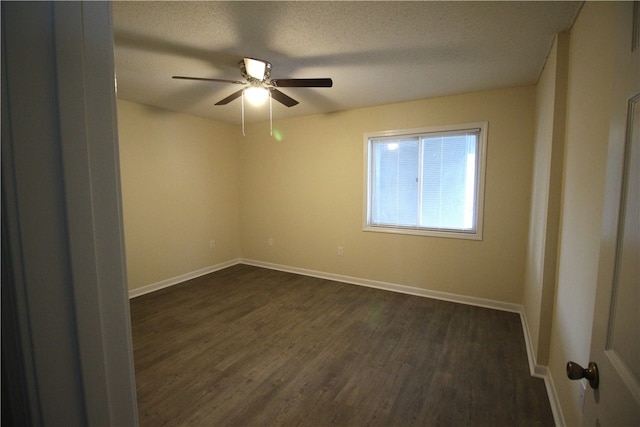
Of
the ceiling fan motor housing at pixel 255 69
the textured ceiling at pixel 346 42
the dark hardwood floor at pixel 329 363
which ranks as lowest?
the dark hardwood floor at pixel 329 363

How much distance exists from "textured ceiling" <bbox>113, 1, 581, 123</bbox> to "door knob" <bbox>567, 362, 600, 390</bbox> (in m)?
1.81

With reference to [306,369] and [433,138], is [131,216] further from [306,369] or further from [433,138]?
[433,138]

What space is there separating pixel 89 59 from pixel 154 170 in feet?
12.5

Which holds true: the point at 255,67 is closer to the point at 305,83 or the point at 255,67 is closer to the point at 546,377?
the point at 305,83

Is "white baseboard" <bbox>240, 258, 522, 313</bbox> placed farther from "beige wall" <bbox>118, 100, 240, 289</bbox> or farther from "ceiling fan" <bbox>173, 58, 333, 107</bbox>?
"ceiling fan" <bbox>173, 58, 333, 107</bbox>

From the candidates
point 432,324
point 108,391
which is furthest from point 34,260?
point 432,324

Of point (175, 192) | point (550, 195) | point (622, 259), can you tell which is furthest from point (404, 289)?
point (175, 192)

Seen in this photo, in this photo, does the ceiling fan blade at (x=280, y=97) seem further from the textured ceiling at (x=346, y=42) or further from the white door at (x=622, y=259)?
the white door at (x=622, y=259)

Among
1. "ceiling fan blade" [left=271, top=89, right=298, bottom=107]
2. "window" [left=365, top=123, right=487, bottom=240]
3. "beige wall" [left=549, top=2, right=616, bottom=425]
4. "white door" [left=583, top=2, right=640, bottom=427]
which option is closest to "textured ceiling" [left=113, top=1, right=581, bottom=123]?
"ceiling fan blade" [left=271, top=89, right=298, bottom=107]

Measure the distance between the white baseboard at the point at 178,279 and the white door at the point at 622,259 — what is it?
4161mm

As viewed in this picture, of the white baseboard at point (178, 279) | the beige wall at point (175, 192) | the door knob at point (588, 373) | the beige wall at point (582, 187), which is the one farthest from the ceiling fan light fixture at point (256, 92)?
the white baseboard at point (178, 279)

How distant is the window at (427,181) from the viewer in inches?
126

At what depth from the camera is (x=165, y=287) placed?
3.87 m

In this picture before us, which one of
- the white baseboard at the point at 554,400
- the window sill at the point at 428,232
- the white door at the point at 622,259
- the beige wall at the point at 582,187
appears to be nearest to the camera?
the white door at the point at 622,259
